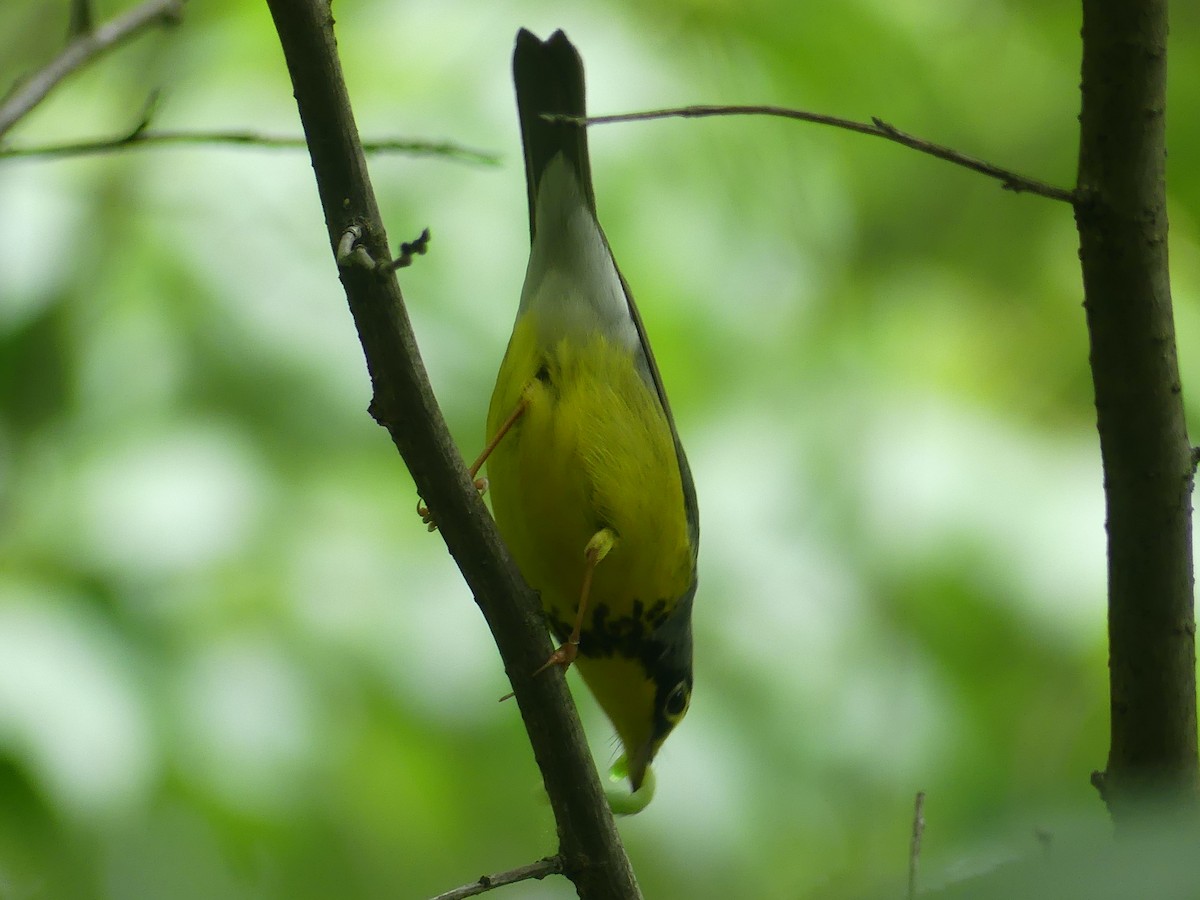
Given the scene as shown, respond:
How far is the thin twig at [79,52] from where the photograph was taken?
2.59 metres

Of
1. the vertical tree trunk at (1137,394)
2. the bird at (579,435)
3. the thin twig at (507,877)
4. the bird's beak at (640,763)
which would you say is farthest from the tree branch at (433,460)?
the bird's beak at (640,763)

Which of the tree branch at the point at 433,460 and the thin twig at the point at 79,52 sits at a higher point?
the thin twig at the point at 79,52

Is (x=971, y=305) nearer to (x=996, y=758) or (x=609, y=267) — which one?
(x=996, y=758)

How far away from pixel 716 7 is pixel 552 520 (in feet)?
10.5

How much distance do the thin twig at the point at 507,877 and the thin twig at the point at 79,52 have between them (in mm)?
1816

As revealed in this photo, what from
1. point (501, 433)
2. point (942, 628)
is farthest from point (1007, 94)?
point (501, 433)

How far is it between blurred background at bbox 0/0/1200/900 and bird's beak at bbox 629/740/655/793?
0.74 m

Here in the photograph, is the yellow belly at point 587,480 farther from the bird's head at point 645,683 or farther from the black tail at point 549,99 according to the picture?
the black tail at point 549,99

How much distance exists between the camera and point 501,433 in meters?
3.47

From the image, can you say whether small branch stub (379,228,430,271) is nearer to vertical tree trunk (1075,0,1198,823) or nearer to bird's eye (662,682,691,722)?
vertical tree trunk (1075,0,1198,823)

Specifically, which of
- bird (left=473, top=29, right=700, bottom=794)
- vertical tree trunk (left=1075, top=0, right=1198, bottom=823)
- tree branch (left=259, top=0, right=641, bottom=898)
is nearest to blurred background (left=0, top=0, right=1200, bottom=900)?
bird (left=473, top=29, right=700, bottom=794)

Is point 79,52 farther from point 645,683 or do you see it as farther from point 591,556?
point 645,683

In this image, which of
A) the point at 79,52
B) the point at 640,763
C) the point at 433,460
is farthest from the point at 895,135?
the point at 640,763

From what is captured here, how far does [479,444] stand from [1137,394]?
327 centimetres
